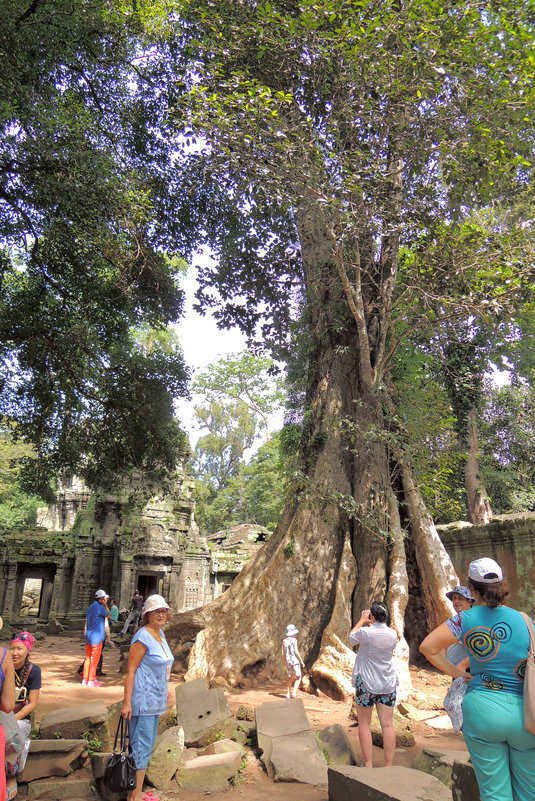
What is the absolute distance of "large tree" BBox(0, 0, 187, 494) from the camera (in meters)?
7.05

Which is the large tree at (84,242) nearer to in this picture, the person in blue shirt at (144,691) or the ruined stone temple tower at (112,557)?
the person in blue shirt at (144,691)

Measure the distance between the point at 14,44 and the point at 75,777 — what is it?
7.87 meters

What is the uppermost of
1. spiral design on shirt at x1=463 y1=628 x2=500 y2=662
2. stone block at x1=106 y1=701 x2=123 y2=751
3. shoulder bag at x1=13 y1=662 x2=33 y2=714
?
spiral design on shirt at x1=463 y1=628 x2=500 y2=662

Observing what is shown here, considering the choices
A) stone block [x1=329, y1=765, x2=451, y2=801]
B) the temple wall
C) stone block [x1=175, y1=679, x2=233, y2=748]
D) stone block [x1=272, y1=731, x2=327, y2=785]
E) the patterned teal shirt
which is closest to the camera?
the patterned teal shirt

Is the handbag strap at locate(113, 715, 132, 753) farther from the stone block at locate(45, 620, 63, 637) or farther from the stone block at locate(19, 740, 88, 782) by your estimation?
the stone block at locate(45, 620, 63, 637)

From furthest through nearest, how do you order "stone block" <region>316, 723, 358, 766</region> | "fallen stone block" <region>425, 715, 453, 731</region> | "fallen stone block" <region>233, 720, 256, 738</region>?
"fallen stone block" <region>425, 715, 453, 731</region>, "fallen stone block" <region>233, 720, 256, 738</region>, "stone block" <region>316, 723, 358, 766</region>

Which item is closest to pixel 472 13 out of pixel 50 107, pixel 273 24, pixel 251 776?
pixel 273 24

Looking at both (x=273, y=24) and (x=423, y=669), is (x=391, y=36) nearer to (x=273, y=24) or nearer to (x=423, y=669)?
(x=273, y=24)

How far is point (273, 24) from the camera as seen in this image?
7.20 m

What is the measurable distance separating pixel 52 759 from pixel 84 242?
6.74 meters

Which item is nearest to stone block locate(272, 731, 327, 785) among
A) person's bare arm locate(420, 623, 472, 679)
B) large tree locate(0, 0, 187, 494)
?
person's bare arm locate(420, 623, 472, 679)

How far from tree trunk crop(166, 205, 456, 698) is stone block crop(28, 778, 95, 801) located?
3.09 metres

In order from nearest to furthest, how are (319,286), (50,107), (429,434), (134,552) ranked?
(50,107), (429,434), (319,286), (134,552)

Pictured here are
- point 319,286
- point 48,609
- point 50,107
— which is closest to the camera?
point 50,107
